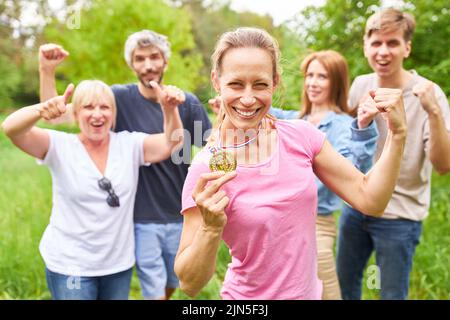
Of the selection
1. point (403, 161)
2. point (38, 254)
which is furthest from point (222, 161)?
point (38, 254)

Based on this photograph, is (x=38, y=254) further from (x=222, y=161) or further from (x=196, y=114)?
(x=222, y=161)

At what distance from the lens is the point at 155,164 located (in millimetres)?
3156

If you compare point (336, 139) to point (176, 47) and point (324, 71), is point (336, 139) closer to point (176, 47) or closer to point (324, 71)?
point (324, 71)

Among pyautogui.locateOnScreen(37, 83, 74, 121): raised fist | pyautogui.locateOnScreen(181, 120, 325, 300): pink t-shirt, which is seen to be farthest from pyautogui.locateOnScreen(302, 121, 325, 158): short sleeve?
pyautogui.locateOnScreen(37, 83, 74, 121): raised fist

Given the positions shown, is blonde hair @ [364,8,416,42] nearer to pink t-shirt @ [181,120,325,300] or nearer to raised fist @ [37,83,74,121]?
pink t-shirt @ [181,120,325,300]

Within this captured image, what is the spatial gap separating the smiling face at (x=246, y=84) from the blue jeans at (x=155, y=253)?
172 cm

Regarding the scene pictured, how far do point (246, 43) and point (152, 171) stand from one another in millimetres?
1769

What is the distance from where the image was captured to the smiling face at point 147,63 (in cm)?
312

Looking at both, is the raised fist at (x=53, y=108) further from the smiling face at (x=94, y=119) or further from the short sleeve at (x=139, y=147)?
the short sleeve at (x=139, y=147)

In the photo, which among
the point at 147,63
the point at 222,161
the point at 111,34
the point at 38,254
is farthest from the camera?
the point at 111,34

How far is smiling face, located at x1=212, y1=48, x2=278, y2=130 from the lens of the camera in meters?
1.53

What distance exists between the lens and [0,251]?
417cm

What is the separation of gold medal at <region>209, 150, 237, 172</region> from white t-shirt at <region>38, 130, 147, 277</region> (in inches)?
48.7
